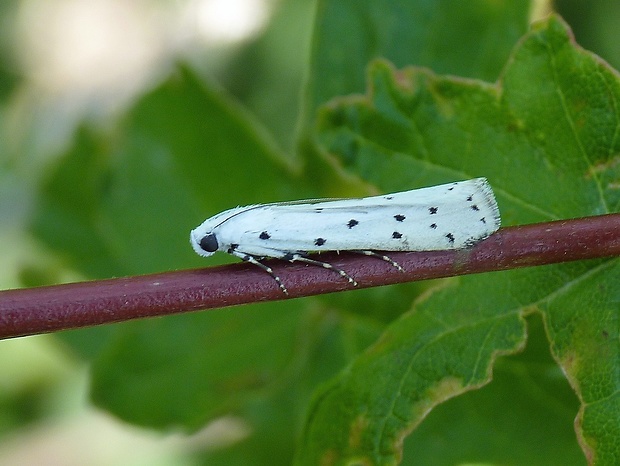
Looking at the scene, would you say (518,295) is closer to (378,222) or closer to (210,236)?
(378,222)

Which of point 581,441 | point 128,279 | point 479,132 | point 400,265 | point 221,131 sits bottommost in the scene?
point 581,441

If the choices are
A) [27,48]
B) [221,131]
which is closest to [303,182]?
[221,131]

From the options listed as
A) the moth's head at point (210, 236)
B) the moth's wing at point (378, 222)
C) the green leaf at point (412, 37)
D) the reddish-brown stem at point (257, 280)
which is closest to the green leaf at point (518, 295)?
the moth's wing at point (378, 222)

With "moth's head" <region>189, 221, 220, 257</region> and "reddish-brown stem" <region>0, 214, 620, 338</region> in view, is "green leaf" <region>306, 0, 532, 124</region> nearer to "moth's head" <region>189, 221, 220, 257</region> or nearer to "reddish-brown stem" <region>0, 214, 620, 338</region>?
"moth's head" <region>189, 221, 220, 257</region>

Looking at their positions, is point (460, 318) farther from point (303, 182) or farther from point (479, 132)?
point (303, 182)

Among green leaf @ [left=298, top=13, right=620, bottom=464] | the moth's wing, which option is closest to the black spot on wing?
the moth's wing

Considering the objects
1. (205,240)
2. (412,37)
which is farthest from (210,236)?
(412,37)
